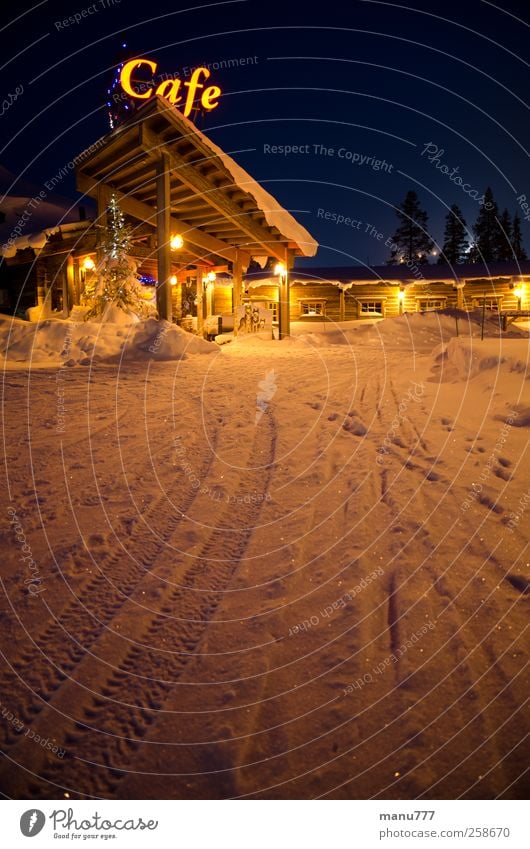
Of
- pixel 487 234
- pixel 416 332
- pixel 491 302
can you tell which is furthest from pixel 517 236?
pixel 416 332

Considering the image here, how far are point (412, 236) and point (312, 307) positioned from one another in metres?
30.6

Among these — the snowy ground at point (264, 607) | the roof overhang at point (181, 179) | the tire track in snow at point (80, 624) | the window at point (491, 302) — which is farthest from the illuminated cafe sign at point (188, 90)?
the window at point (491, 302)

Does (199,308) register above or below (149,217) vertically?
below

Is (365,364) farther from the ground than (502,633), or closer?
farther from the ground

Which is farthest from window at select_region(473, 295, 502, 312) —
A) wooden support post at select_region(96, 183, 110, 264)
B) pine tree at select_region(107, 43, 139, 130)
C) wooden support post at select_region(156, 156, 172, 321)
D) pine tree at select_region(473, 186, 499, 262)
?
pine tree at select_region(473, 186, 499, 262)

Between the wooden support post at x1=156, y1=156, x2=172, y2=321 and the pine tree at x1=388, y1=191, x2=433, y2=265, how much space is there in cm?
4563

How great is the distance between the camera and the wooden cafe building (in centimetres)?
978

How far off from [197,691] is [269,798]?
0.48 m

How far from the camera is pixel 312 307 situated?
28891 millimetres

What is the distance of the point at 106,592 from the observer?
233 centimetres

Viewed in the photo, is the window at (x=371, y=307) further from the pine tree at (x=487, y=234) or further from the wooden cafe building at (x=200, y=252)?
the pine tree at (x=487, y=234)

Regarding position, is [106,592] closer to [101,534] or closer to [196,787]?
[101,534]

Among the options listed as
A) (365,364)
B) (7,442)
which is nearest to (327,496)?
(7,442)

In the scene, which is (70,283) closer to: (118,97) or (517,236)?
(118,97)
